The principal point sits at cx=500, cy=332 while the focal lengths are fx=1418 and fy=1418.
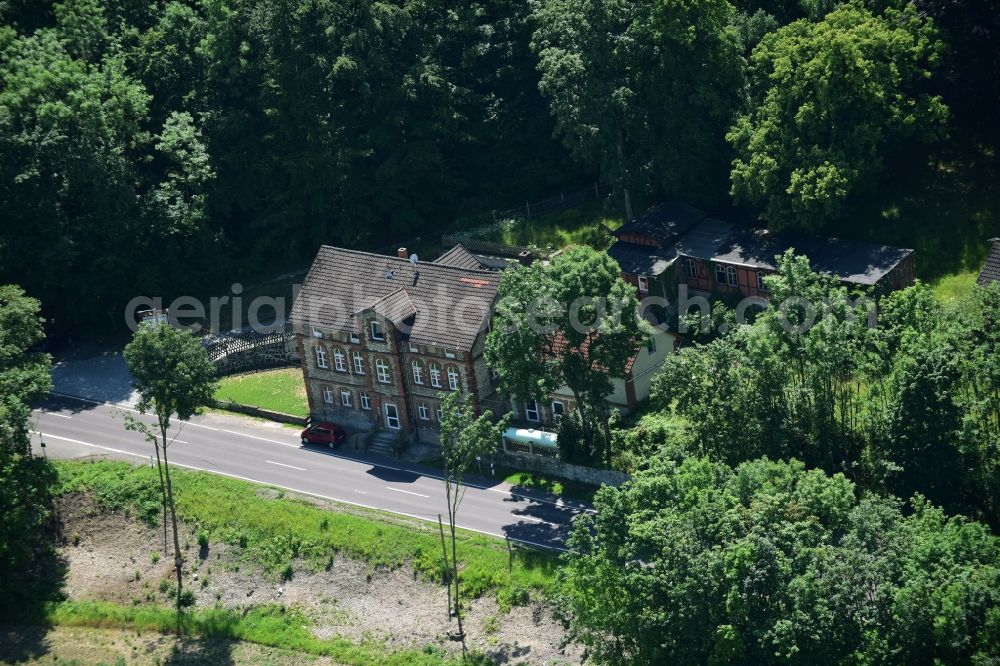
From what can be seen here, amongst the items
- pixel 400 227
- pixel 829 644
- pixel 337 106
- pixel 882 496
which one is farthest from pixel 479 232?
pixel 829 644

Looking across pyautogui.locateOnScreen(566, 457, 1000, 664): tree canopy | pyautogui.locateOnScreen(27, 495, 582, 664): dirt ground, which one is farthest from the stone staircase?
pyautogui.locateOnScreen(566, 457, 1000, 664): tree canopy

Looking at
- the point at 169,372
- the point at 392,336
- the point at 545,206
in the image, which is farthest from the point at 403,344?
the point at 545,206

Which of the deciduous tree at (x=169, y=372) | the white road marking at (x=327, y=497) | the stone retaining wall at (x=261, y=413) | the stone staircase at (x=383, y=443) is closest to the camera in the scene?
the white road marking at (x=327, y=497)

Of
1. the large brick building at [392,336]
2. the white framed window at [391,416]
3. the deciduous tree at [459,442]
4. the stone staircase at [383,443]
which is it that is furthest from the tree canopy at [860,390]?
the white framed window at [391,416]

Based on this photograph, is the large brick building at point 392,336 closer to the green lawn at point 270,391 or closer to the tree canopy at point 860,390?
the green lawn at point 270,391

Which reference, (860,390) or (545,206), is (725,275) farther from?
(545,206)

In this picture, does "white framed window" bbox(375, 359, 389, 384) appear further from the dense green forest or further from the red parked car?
the dense green forest

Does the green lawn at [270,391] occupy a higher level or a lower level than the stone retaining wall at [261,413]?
higher
